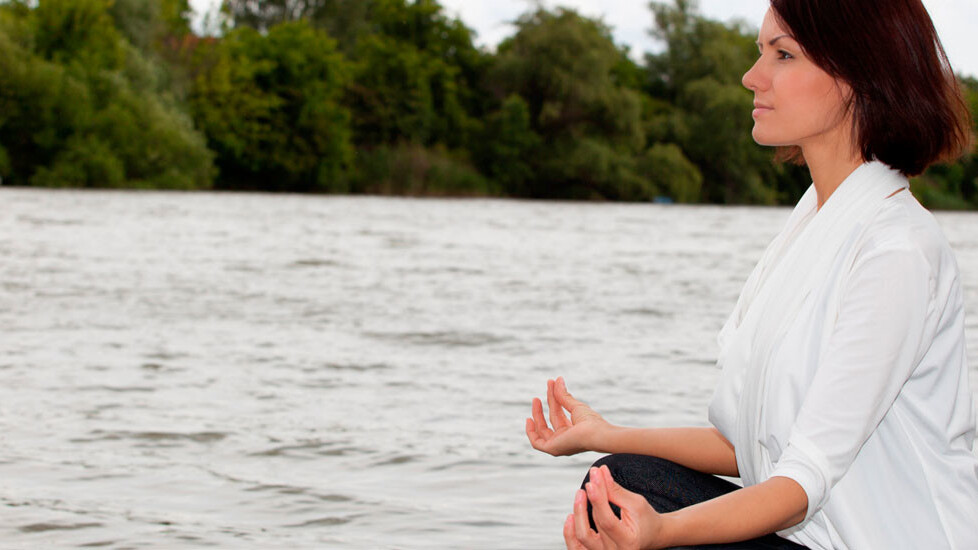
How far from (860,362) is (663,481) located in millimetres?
575

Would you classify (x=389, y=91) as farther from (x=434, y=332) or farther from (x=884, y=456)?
(x=884, y=456)

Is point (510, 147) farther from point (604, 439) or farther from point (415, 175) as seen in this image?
point (604, 439)

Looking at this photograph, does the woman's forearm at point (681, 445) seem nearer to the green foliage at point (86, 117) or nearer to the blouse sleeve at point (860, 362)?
the blouse sleeve at point (860, 362)

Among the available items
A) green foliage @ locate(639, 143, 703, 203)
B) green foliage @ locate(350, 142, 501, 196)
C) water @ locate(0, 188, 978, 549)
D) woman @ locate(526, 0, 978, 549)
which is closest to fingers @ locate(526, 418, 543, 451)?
woman @ locate(526, 0, 978, 549)

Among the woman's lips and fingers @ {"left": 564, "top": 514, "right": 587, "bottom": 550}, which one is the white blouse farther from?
fingers @ {"left": 564, "top": 514, "right": 587, "bottom": 550}

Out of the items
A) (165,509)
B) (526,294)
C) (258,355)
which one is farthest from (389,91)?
(165,509)

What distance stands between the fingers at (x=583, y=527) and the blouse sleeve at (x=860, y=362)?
9.8 inches

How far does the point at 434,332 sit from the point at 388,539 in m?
5.89

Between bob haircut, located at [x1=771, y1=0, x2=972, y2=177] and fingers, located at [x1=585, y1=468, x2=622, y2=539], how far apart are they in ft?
2.04

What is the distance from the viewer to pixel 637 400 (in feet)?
23.0

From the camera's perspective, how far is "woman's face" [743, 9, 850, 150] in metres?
1.97

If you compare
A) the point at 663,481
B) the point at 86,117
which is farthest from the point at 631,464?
the point at 86,117

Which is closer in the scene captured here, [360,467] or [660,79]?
[360,467]

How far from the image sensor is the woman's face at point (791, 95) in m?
1.97
